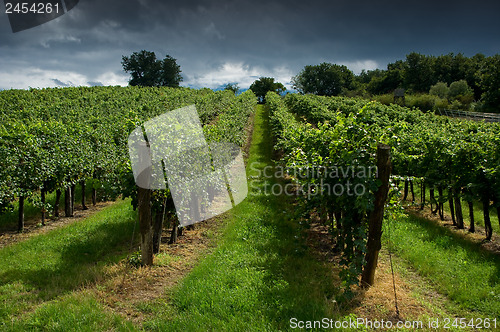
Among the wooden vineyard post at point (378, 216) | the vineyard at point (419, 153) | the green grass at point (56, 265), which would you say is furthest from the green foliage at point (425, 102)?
the green grass at point (56, 265)

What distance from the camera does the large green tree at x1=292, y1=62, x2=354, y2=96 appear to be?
369 ft

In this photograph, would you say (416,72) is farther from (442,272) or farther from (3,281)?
(3,281)

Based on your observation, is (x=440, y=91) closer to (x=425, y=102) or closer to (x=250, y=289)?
(x=425, y=102)

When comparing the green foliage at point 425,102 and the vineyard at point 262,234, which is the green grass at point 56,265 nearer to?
the vineyard at point 262,234

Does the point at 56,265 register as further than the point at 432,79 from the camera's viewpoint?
No

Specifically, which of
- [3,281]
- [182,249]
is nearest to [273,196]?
[182,249]

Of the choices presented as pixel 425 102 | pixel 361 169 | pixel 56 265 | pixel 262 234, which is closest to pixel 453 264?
pixel 361 169

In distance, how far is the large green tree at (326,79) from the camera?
112438 mm

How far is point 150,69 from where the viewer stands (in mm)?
88438

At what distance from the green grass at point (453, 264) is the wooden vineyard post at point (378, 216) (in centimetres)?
132

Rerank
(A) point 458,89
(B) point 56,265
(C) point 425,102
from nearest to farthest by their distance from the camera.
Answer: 1. (B) point 56,265
2. (C) point 425,102
3. (A) point 458,89

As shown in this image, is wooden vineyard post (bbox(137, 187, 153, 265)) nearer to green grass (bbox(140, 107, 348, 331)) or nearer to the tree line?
green grass (bbox(140, 107, 348, 331))

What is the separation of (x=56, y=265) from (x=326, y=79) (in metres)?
118

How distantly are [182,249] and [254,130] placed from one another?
25.7 m
